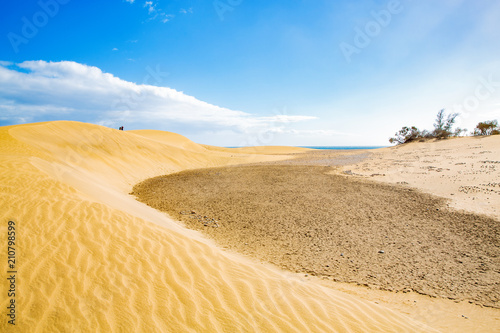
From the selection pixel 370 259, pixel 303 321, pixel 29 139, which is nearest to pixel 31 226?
pixel 303 321

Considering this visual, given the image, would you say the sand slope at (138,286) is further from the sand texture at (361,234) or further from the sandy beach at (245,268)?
the sand texture at (361,234)

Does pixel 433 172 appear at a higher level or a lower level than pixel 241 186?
higher

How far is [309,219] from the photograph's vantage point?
7352mm

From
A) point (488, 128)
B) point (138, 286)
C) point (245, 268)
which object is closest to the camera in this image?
point (138, 286)

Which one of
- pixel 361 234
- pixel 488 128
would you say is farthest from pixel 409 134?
pixel 361 234

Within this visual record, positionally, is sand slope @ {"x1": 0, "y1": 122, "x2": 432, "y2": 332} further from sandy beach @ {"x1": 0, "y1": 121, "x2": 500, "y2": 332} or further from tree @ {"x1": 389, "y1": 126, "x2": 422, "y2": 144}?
tree @ {"x1": 389, "y1": 126, "x2": 422, "y2": 144}

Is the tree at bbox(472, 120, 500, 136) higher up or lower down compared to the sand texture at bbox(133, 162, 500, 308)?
higher up

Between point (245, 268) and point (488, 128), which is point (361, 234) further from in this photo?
point (488, 128)

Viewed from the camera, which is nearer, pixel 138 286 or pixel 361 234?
pixel 138 286

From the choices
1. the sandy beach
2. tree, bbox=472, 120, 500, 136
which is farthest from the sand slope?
tree, bbox=472, 120, 500, 136

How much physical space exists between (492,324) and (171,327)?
13.9 feet

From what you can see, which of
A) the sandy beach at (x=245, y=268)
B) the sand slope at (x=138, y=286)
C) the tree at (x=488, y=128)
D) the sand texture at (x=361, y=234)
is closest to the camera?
the sand slope at (x=138, y=286)

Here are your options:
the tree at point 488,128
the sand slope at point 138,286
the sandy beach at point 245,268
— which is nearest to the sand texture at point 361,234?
the sandy beach at point 245,268

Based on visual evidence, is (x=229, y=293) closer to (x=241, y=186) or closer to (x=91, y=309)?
(x=91, y=309)
